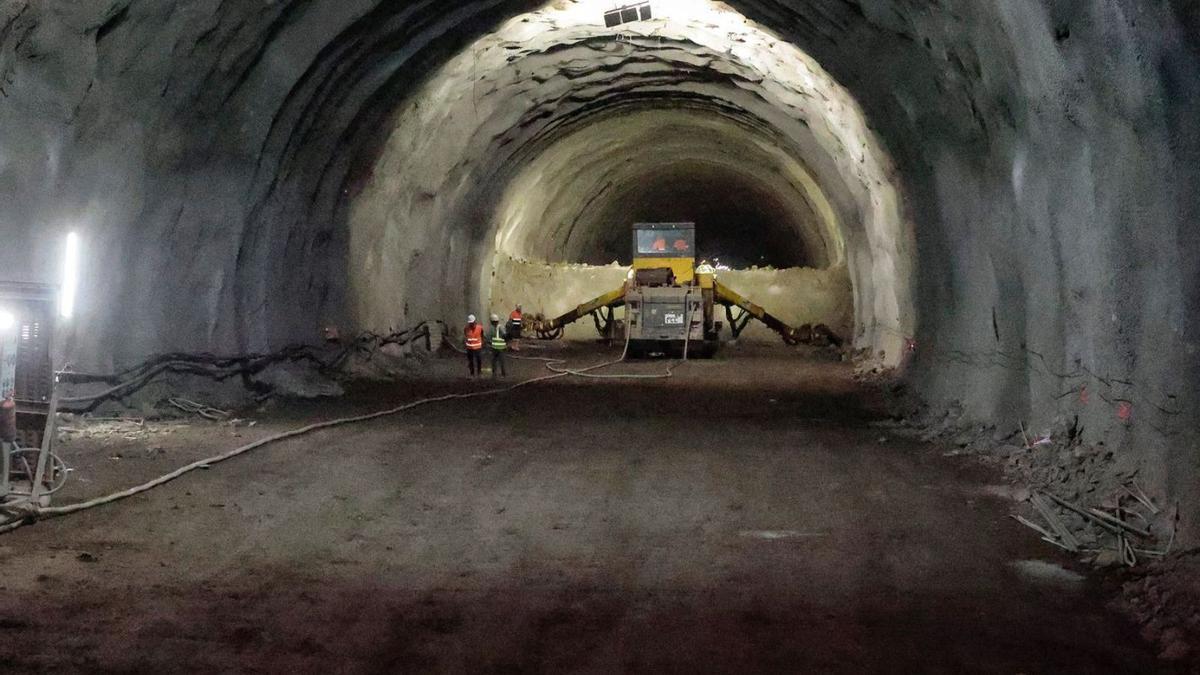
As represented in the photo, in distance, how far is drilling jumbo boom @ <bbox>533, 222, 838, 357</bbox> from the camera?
25.4 m

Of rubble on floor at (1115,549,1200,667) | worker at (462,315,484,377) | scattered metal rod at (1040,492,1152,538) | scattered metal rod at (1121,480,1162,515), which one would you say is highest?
worker at (462,315,484,377)

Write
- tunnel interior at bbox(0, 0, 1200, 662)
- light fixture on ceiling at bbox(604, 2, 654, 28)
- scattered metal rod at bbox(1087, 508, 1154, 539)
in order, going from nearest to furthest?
scattered metal rod at bbox(1087, 508, 1154, 539)
tunnel interior at bbox(0, 0, 1200, 662)
light fixture on ceiling at bbox(604, 2, 654, 28)

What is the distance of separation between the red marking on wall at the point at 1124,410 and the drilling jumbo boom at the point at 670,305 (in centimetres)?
1688

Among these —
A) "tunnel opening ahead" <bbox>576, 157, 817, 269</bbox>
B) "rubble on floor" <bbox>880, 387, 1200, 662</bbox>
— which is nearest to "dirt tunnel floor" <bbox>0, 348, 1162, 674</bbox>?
"rubble on floor" <bbox>880, 387, 1200, 662</bbox>

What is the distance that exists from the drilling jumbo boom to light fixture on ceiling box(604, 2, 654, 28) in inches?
390

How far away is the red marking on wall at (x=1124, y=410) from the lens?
24.8ft

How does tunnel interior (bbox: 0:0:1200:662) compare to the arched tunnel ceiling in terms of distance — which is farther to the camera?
tunnel interior (bbox: 0:0:1200:662)

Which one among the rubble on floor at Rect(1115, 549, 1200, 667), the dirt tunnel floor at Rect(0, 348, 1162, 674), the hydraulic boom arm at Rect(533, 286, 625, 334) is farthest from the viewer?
the hydraulic boom arm at Rect(533, 286, 625, 334)

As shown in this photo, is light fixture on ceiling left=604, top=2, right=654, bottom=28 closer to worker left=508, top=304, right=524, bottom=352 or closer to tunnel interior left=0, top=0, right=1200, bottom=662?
Result: tunnel interior left=0, top=0, right=1200, bottom=662

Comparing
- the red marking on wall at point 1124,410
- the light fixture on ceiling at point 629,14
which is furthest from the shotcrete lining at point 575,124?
the red marking on wall at point 1124,410

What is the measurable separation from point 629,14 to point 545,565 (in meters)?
10.8

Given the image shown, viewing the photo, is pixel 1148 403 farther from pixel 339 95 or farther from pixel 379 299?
pixel 379 299

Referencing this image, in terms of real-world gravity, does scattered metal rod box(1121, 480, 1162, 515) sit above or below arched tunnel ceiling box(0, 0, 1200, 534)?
below

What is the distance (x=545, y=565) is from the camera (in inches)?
257
